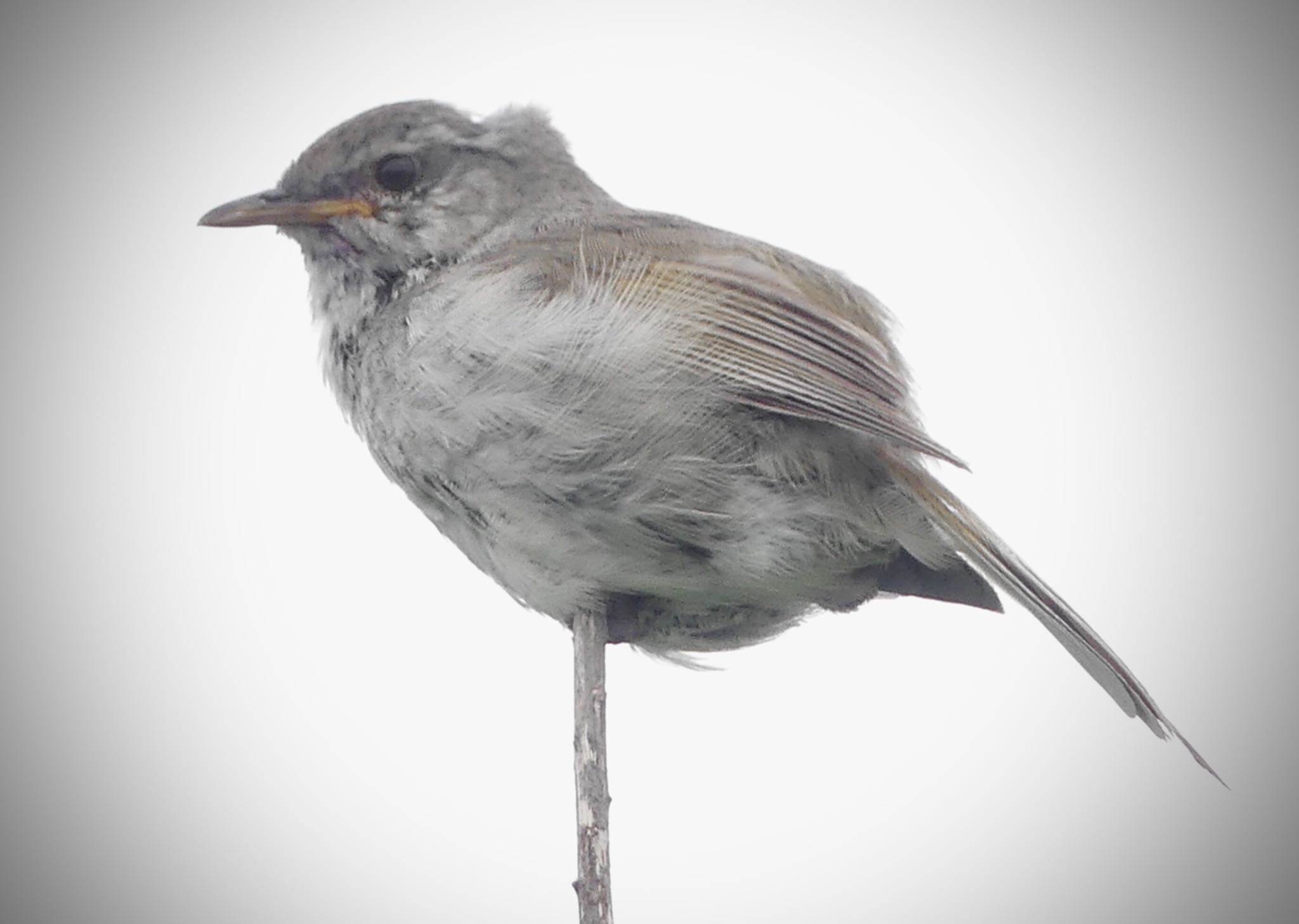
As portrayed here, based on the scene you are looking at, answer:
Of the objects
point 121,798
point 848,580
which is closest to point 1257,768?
point 848,580

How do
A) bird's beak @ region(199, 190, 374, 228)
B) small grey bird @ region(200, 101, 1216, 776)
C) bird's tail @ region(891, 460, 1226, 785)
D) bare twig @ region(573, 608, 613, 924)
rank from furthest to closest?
bird's beak @ region(199, 190, 374, 228) → small grey bird @ region(200, 101, 1216, 776) → bird's tail @ region(891, 460, 1226, 785) → bare twig @ region(573, 608, 613, 924)

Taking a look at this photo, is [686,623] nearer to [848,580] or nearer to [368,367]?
[848,580]

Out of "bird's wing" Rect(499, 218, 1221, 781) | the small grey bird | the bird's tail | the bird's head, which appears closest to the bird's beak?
the bird's head

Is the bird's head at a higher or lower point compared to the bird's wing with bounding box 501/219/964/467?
higher

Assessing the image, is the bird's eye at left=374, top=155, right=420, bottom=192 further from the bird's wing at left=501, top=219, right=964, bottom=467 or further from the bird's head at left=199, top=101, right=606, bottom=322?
the bird's wing at left=501, top=219, right=964, bottom=467

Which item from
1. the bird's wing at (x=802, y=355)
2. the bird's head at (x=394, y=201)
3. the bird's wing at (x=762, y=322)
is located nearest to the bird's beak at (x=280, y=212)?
the bird's head at (x=394, y=201)

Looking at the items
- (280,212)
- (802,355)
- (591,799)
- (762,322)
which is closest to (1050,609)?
(802,355)

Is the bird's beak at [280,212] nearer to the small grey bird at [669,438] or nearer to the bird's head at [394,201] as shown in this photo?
the bird's head at [394,201]
